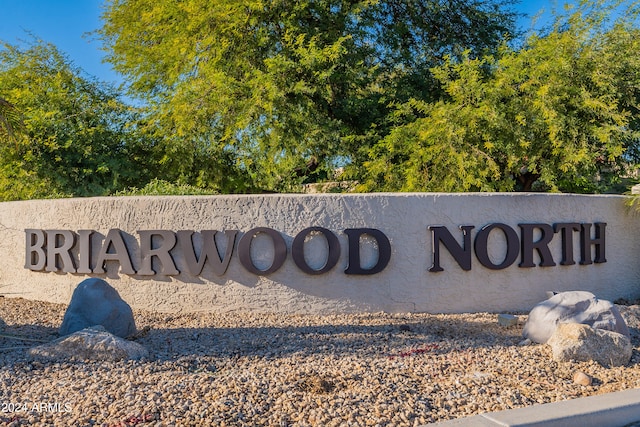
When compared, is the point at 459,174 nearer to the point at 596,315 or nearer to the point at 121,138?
the point at 596,315

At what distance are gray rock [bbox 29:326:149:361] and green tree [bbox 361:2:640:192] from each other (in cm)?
713

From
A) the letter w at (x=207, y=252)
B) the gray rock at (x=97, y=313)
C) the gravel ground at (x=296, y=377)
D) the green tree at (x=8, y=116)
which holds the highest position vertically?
the green tree at (x=8, y=116)

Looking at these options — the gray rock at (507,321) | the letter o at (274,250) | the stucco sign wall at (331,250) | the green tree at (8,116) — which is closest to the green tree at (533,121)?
the stucco sign wall at (331,250)

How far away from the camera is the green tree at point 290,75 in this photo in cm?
1255

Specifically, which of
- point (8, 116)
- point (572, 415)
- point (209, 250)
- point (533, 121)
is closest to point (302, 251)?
point (209, 250)

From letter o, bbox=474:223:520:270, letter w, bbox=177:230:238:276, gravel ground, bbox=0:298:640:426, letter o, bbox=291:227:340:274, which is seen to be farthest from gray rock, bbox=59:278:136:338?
letter o, bbox=474:223:520:270

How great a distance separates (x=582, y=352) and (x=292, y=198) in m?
4.00

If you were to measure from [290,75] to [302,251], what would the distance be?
5955mm

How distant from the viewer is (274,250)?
771 cm

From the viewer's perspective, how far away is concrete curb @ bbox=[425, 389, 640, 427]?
12.3ft

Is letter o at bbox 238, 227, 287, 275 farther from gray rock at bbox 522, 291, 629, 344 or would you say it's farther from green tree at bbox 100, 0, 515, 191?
green tree at bbox 100, 0, 515, 191

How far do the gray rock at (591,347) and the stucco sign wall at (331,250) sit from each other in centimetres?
248

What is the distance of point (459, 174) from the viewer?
35.1ft

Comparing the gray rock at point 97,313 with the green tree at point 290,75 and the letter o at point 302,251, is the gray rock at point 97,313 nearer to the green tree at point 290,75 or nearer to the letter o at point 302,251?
the letter o at point 302,251
